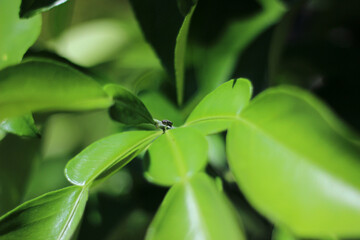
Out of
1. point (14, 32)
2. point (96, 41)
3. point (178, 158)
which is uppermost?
point (14, 32)

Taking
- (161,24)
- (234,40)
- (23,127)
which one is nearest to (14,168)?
(23,127)

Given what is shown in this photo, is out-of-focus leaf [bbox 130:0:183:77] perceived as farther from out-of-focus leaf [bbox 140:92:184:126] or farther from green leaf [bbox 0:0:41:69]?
green leaf [bbox 0:0:41:69]

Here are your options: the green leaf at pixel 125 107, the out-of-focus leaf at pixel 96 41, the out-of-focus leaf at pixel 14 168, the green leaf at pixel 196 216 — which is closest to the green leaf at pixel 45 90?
the green leaf at pixel 125 107

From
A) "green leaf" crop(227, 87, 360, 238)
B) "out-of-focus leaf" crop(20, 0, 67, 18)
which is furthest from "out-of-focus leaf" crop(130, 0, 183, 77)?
"green leaf" crop(227, 87, 360, 238)

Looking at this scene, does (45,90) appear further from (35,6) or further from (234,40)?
(234,40)

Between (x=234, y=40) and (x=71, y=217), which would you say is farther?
(x=234, y=40)

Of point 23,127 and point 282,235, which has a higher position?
point 23,127
